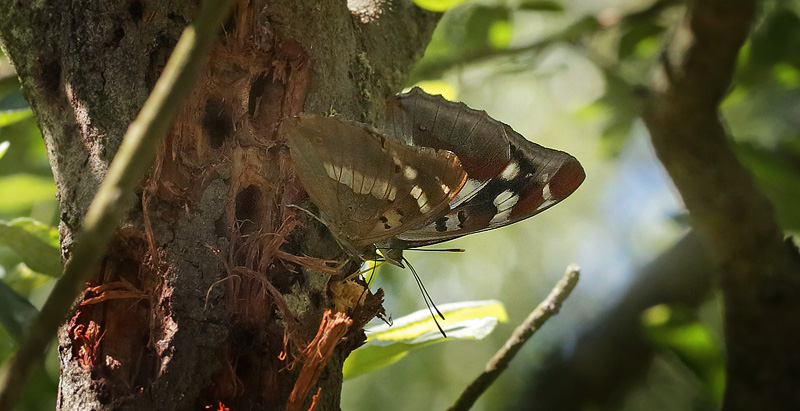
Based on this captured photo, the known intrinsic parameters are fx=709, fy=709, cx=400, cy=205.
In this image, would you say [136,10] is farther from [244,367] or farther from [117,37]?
[244,367]

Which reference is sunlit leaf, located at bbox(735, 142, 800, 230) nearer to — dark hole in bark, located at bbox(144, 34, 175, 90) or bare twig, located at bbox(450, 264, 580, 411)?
bare twig, located at bbox(450, 264, 580, 411)

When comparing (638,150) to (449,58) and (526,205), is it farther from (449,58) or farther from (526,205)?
(526,205)

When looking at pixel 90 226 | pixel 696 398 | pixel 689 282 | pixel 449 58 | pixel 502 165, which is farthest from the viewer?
pixel 696 398

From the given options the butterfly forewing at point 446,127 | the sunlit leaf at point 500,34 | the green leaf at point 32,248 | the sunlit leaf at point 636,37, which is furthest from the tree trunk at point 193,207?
the sunlit leaf at point 636,37

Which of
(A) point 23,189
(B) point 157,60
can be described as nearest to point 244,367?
(B) point 157,60

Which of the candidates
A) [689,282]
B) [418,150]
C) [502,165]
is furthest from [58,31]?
[689,282]

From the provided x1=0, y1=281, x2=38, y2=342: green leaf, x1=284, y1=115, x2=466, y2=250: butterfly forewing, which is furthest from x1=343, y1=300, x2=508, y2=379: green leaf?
x1=0, y1=281, x2=38, y2=342: green leaf
